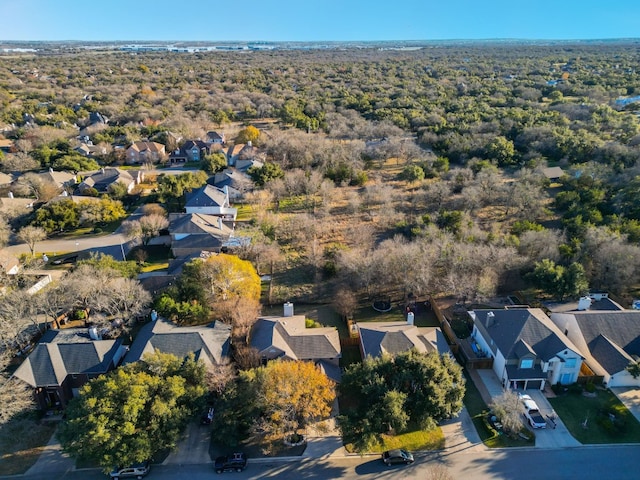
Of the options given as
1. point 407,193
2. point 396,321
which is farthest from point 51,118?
point 396,321

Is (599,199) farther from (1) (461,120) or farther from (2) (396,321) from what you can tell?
(1) (461,120)

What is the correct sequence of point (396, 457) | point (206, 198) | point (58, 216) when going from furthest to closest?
point (206, 198), point (58, 216), point (396, 457)

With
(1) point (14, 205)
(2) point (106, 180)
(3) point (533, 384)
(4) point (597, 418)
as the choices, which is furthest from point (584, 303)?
(1) point (14, 205)

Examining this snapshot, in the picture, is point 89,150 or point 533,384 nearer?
point 533,384

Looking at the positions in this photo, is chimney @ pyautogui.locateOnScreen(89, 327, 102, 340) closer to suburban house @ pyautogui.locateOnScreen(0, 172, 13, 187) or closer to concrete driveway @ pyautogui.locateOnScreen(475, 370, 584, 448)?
concrete driveway @ pyautogui.locateOnScreen(475, 370, 584, 448)

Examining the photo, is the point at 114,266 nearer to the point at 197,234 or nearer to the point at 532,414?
the point at 197,234

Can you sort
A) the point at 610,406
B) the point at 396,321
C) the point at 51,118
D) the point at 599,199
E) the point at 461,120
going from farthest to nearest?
the point at 51,118, the point at 461,120, the point at 599,199, the point at 396,321, the point at 610,406

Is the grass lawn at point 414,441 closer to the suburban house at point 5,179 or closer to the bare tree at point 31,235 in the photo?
the bare tree at point 31,235
